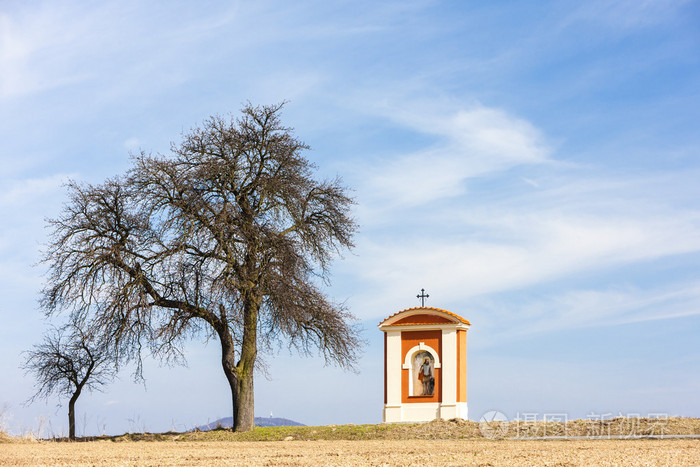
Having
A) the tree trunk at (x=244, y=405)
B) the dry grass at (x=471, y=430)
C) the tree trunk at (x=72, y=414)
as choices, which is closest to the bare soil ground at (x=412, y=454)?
the dry grass at (x=471, y=430)

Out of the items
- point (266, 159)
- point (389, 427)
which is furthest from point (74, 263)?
point (389, 427)

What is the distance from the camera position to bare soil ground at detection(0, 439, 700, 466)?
1252 cm

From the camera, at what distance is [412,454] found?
46.3 ft

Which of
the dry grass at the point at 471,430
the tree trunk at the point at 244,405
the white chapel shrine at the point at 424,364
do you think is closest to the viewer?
the dry grass at the point at 471,430

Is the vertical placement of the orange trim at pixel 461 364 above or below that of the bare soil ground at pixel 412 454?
above

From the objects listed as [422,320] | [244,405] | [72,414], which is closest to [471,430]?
[422,320]

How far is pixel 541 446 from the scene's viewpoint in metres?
15.6

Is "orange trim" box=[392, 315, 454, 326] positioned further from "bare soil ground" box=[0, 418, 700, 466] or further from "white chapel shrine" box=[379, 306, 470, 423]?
"bare soil ground" box=[0, 418, 700, 466]

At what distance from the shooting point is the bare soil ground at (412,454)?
1252 centimetres

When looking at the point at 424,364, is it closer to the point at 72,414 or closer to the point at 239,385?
the point at 239,385

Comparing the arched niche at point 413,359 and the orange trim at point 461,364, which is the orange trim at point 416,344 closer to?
the arched niche at point 413,359

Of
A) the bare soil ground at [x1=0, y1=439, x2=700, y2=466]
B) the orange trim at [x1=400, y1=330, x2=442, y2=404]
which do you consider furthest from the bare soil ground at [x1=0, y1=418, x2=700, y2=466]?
the orange trim at [x1=400, y1=330, x2=442, y2=404]

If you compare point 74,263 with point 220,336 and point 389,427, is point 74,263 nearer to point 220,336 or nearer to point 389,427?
point 220,336

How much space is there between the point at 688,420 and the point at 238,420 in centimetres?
1260
